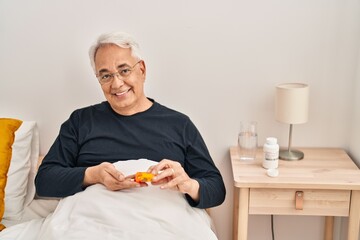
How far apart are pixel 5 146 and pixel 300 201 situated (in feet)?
4.15

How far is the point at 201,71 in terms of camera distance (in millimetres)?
1941

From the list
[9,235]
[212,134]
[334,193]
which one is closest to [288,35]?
[212,134]

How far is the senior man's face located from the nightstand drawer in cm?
60

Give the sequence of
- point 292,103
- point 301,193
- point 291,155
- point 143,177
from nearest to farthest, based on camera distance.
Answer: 1. point 143,177
2. point 301,193
3. point 292,103
4. point 291,155

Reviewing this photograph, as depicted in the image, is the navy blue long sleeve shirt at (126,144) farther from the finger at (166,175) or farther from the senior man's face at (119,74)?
the finger at (166,175)

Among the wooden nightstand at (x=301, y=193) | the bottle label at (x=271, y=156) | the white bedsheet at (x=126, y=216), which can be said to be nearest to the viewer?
the white bedsheet at (x=126, y=216)

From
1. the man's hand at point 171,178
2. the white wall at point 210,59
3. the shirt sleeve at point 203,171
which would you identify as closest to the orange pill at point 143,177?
the man's hand at point 171,178

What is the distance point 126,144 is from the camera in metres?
1.70

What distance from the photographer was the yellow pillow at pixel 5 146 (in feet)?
6.01

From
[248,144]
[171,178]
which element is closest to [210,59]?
[248,144]

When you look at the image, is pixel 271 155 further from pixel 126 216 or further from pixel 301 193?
pixel 126 216

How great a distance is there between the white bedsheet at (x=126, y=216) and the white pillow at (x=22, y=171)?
0.35 metres

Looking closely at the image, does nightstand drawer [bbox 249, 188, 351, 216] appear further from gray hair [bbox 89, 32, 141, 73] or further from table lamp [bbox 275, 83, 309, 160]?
gray hair [bbox 89, 32, 141, 73]

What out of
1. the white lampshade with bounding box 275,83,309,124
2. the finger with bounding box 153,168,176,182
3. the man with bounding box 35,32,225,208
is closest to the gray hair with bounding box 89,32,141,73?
the man with bounding box 35,32,225,208
